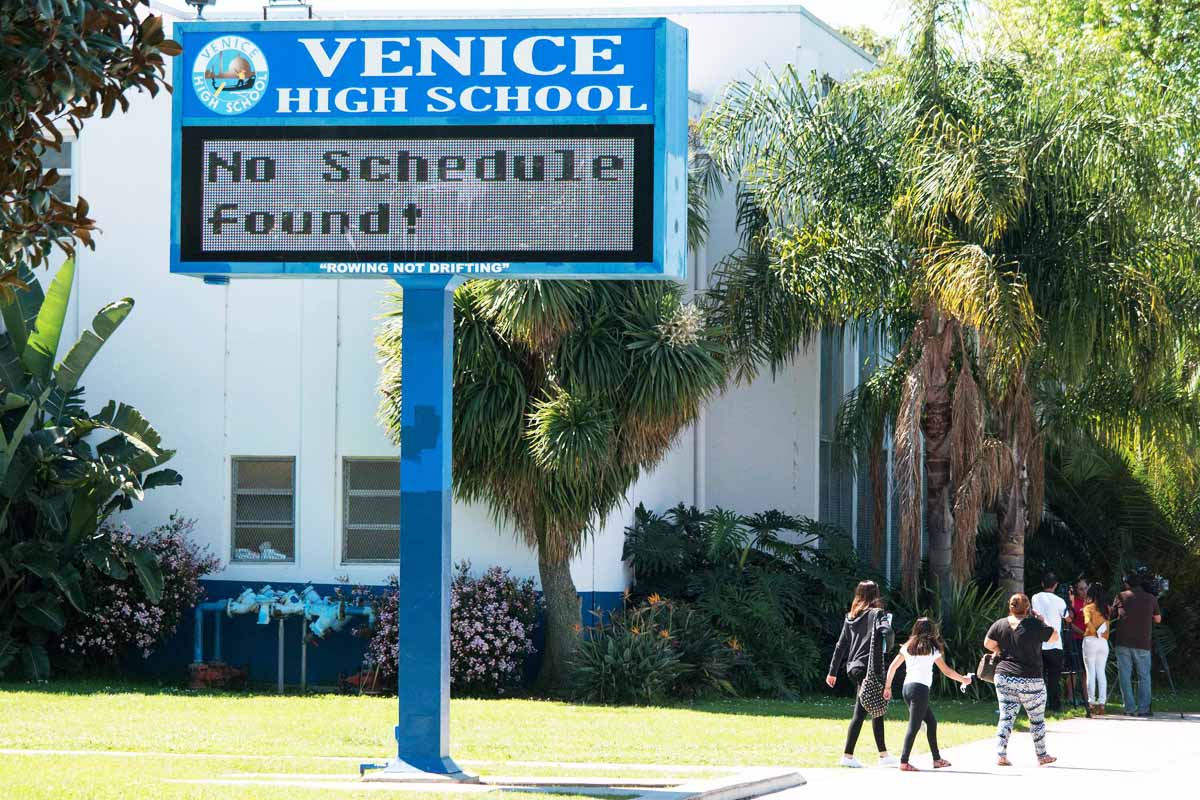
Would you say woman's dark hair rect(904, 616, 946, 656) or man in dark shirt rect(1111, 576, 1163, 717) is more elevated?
woman's dark hair rect(904, 616, 946, 656)

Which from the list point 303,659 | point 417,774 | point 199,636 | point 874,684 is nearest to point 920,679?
point 874,684

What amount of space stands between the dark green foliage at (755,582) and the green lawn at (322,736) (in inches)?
41.8

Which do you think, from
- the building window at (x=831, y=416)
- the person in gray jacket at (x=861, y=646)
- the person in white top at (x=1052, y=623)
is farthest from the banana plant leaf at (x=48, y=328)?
the person in white top at (x=1052, y=623)

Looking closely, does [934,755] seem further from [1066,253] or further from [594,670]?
[1066,253]

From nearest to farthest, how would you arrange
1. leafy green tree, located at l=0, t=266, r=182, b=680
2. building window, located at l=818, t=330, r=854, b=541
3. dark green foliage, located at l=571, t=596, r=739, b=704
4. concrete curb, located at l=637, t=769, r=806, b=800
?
concrete curb, located at l=637, t=769, r=806, b=800 < dark green foliage, located at l=571, t=596, r=739, b=704 < leafy green tree, located at l=0, t=266, r=182, b=680 < building window, located at l=818, t=330, r=854, b=541

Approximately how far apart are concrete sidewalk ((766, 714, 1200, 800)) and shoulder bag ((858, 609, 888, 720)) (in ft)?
1.71

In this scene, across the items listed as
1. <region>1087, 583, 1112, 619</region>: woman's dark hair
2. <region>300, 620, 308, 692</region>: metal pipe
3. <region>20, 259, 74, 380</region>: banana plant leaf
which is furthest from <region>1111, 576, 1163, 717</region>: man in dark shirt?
<region>20, 259, 74, 380</region>: banana plant leaf

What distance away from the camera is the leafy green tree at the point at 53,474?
1992 centimetres

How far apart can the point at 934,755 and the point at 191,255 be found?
24.5 ft

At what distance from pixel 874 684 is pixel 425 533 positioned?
4255 mm

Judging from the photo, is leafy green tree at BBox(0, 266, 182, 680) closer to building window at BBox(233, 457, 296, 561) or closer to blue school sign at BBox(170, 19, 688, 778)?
building window at BBox(233, 457, 296, 561)

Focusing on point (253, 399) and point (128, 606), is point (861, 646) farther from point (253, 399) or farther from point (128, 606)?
point (253, 399)

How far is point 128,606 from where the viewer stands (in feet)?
67.8

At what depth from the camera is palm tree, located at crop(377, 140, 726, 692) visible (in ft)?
63.2
